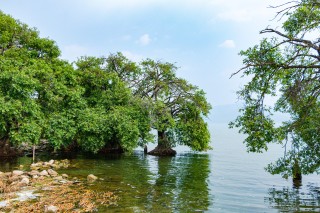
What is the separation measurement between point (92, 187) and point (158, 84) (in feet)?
86.0

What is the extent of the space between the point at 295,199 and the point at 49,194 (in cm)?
1574

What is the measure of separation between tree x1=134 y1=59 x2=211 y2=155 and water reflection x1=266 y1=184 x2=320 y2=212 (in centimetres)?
2112

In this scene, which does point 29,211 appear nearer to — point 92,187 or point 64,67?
point 92,187

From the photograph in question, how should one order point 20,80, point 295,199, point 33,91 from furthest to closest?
1. point 33,91
2. point 20,80
3. point 295,199

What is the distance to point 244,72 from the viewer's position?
1499 centimetres

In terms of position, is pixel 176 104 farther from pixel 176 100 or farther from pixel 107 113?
pixel 107 113

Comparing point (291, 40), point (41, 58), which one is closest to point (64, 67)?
point (41, 58)

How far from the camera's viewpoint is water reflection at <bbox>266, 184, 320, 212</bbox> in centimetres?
1636

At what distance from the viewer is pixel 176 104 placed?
146 feet

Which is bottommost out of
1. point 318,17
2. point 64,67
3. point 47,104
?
point 47,104

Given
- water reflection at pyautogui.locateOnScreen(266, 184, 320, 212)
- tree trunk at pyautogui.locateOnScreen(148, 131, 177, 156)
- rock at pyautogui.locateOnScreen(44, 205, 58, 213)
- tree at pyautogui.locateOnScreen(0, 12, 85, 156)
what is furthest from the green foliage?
rock at pyautogui.locateOnScreen(44, 205, 58, 213)

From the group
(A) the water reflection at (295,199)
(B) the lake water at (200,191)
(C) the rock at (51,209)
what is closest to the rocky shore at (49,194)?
(C) the rock at (51,209)

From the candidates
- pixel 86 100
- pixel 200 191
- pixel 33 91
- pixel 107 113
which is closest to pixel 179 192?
pixel 200 191

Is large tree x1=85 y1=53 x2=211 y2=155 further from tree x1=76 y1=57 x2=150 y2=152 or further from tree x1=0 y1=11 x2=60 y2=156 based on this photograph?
tree x1=0 y1=11 x2=60 y2=156
